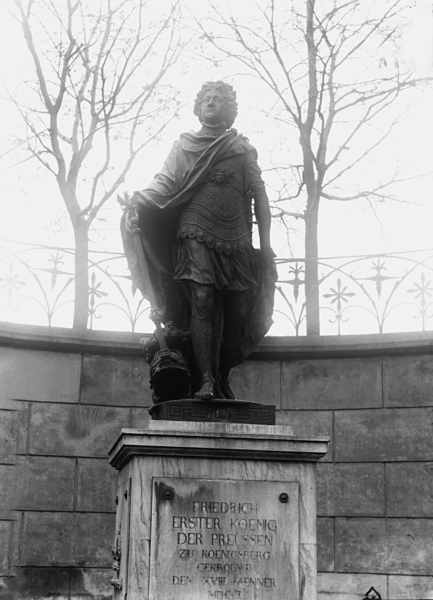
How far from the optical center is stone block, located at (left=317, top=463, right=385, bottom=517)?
38.0 feet

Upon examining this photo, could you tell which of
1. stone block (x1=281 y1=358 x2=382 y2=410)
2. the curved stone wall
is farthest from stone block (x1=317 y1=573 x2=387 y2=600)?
stone block (x1=281 y1=358 x2=382 y2=410)

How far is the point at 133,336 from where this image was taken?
40.0 feet

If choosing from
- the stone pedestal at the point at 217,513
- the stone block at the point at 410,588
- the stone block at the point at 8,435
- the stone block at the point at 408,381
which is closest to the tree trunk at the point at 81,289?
the stone block at the point at 8,435

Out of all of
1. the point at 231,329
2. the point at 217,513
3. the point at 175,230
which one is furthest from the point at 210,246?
the point at 217,513

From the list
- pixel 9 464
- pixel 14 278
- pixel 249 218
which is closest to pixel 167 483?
pixel 249 218

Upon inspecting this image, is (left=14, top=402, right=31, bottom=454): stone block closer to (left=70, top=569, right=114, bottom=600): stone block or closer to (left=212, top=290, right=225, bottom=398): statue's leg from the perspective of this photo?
(left=70, top=569, right=114, bottom=600): stone block

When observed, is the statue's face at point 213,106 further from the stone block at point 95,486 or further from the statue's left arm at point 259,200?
the stone block at point 95,486

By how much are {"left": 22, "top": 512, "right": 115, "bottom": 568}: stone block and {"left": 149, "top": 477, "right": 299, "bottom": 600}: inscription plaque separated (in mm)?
4311

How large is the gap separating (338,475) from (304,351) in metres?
1.58

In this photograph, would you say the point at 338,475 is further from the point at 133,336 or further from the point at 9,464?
the point at 9,464

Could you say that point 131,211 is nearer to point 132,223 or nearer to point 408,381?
point 132,223

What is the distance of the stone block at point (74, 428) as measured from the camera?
1163cm

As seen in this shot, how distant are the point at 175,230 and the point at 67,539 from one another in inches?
183

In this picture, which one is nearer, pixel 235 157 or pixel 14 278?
pixel 235 157
